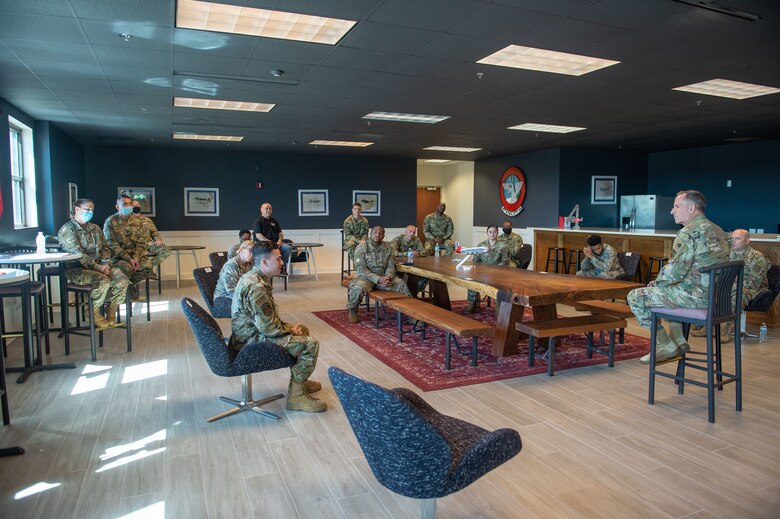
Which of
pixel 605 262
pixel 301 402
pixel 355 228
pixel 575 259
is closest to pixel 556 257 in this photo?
pixel 575 259

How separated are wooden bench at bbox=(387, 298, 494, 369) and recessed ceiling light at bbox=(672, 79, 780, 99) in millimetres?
3512

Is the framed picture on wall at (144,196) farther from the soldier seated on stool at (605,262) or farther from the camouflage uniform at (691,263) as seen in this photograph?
the camouflage uniform at (691,263)

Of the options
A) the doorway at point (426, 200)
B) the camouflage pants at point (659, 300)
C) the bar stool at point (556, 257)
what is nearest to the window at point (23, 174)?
the camouflage pants at point (659, 300)

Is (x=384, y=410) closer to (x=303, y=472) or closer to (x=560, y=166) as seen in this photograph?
(x=303, y=472)

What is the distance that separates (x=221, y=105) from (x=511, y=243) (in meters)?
4.47

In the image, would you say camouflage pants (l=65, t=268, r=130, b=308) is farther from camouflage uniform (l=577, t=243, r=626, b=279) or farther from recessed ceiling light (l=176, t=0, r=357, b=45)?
camouflage uniform (l=577, t=243, r=626, b=279)

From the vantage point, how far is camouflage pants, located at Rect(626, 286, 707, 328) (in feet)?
11.8

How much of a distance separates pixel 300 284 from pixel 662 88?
687cm

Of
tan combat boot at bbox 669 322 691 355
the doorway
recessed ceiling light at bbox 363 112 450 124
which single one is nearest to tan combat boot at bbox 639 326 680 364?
tan combat boot at bbox 669 322 691 355

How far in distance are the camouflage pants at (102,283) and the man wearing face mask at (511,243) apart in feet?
16.2

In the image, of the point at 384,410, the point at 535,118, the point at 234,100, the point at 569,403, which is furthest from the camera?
the point at 535,118

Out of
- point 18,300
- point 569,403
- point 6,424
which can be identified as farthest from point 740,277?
point 18,300

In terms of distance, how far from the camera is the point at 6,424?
3361mm

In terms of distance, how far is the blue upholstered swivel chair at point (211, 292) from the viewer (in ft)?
17.2
